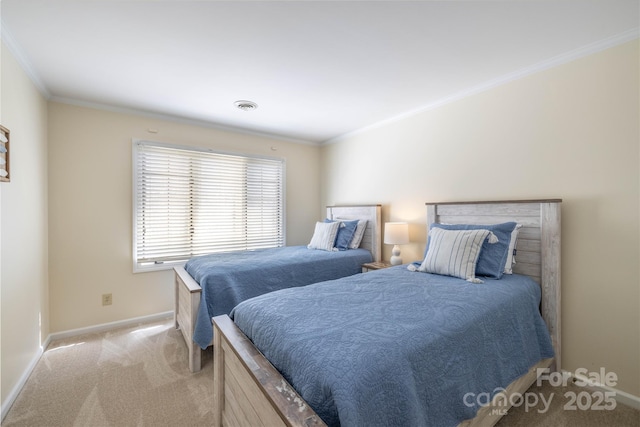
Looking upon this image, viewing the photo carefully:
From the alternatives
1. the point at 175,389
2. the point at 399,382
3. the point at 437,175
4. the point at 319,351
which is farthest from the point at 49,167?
the point at 437,175

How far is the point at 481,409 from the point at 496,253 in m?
1.10

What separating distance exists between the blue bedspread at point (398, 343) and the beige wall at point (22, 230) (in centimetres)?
160

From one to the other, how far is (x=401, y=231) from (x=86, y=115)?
354 cm

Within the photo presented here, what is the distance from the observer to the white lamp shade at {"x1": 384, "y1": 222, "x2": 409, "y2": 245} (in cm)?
290

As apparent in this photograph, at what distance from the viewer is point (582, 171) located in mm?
1924

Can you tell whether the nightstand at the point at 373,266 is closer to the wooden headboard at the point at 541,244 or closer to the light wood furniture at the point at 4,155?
the wooden headboard at the point at 541,244

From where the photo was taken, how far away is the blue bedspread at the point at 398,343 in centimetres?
92

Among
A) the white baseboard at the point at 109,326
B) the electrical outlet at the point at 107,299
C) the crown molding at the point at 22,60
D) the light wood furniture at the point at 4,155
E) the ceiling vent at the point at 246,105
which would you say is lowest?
the white baseboard at the point at 109,326

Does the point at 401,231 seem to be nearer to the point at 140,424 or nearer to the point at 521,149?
the point at 521,149

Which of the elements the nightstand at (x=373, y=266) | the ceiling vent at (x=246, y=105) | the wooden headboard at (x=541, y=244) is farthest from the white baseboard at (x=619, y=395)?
the ceiling vent at (x=246, y=105)

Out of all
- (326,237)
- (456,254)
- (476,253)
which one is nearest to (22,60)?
(326,237)

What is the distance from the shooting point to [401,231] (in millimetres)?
2914

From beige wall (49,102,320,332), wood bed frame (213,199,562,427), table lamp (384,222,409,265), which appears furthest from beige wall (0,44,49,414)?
table lamp (384,222,409,265)

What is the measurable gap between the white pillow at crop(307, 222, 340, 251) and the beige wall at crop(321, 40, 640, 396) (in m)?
1.43
